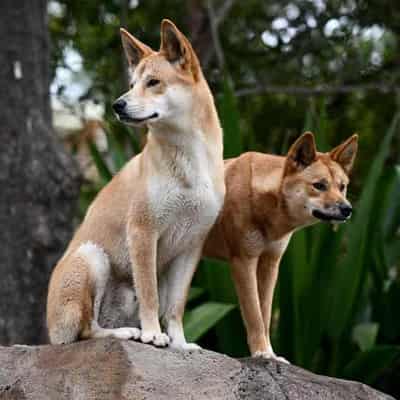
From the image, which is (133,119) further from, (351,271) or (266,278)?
(351,271)

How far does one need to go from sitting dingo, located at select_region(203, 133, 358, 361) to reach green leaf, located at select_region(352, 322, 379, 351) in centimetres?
247

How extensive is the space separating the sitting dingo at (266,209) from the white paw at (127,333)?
68cm

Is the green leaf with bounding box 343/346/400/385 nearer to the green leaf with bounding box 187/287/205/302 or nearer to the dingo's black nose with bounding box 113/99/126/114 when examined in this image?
the green leaf with bounding box 187/287/205/302

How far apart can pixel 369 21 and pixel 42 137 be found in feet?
19.0

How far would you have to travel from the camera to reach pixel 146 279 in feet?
17.6

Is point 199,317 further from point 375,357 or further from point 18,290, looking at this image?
point 18,290

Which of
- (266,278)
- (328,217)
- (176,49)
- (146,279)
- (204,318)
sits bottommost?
(204,318)

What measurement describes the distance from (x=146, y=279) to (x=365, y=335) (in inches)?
131

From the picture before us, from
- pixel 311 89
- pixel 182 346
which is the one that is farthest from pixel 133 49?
pixel 311 89

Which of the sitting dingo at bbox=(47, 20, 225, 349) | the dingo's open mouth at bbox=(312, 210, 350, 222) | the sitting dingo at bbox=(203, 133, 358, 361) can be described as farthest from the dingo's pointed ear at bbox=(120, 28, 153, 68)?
the dingo's open mouth at bbox=(312, 210, 350, 222)

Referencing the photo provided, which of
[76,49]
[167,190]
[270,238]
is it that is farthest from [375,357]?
[76,49]

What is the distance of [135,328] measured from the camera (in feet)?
18.0

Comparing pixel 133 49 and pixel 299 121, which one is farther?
pixel 299 121

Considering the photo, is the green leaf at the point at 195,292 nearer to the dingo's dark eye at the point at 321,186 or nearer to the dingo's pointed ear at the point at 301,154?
the dingo's pointed ear at the point at 301,154
